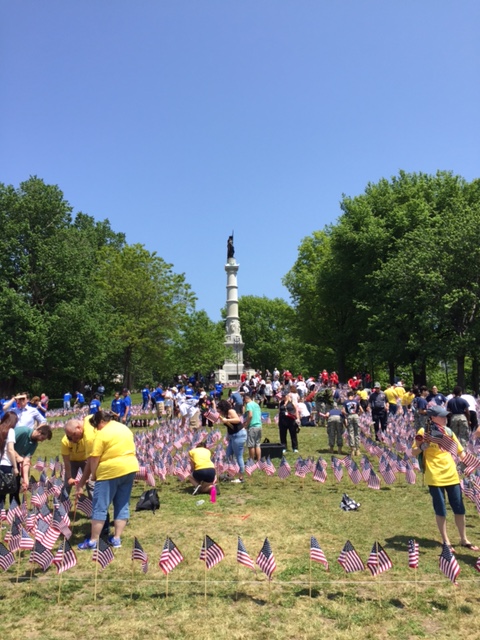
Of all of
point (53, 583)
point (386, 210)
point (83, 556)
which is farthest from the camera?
point (386, 210)

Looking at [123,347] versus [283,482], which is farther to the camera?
[123,347]

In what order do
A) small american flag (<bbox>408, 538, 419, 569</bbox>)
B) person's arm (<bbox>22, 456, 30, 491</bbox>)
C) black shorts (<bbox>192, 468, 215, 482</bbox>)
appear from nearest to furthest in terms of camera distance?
small american flag (<bbox>408, 538, 419, 569</bbox>), person's arm (<bbox>22, 456, 30, 491</bbox>), black shorts (<bbox>192, 468, 215, 482</bbox>)

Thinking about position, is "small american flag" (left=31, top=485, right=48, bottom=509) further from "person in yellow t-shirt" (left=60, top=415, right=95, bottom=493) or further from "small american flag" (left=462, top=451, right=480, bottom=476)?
"small american flag" (left=462, top=451, right=480, bottom=476)

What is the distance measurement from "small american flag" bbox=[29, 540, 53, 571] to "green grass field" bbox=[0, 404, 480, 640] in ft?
0.59

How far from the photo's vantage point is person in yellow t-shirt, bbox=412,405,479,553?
654cm

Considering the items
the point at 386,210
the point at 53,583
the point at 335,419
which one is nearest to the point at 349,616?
the point at 53,583

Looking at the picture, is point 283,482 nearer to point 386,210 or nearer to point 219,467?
point 219,467

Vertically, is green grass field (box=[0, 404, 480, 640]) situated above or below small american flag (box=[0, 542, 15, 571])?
below

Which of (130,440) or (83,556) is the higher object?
(130,440)

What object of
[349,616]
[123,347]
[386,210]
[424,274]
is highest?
[386,210]

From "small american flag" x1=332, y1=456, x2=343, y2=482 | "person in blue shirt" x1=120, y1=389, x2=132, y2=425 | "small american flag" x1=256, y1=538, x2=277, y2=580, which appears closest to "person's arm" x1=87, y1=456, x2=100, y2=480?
"small american flag" x1=256, y1=538, x2=277, y2=580

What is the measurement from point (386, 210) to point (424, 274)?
9.87 m

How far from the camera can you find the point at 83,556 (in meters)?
6.64

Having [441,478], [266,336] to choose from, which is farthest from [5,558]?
[266,336]
